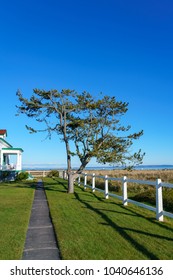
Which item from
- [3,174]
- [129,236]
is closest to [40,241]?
[129,236]

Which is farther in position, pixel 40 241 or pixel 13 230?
pixel 13 230

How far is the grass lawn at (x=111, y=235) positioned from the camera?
5559 mm

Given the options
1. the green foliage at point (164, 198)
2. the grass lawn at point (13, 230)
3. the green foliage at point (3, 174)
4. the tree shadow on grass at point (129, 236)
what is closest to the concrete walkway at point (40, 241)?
the grass lawn at point (13, 230)

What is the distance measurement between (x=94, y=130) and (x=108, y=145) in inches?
54.8

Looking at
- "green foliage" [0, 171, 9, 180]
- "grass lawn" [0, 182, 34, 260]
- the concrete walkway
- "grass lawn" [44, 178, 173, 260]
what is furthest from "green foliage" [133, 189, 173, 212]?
"green foliage" [0, 171, 9, 180]

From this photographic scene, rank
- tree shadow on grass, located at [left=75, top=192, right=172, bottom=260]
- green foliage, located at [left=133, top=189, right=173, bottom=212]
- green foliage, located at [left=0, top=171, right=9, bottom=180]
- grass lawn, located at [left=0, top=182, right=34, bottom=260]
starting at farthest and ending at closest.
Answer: green foliage, located at [left=0, top=171, right=9, bottom=180], green foliage, located at [left=133, top=189, right=173, bottom=212], grass lawn, located at [left=0, top=182, right=34, bottom=260], tree shadow on grass, located at [left=75, top=192, right=172, bottom=260]

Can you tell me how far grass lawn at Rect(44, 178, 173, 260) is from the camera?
5.56m

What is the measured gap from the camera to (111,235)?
6879 millimetres

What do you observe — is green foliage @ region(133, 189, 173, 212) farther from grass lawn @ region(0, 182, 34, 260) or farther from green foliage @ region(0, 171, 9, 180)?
green foliage @ region(0, 171, 9, 180)

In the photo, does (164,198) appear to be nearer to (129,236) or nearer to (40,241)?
(129,236)

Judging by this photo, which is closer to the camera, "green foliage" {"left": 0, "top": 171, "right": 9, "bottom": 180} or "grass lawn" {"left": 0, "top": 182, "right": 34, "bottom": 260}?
"grass lawn" {"left": 0, "top": 182, "right": 34, "bottom": 260}
